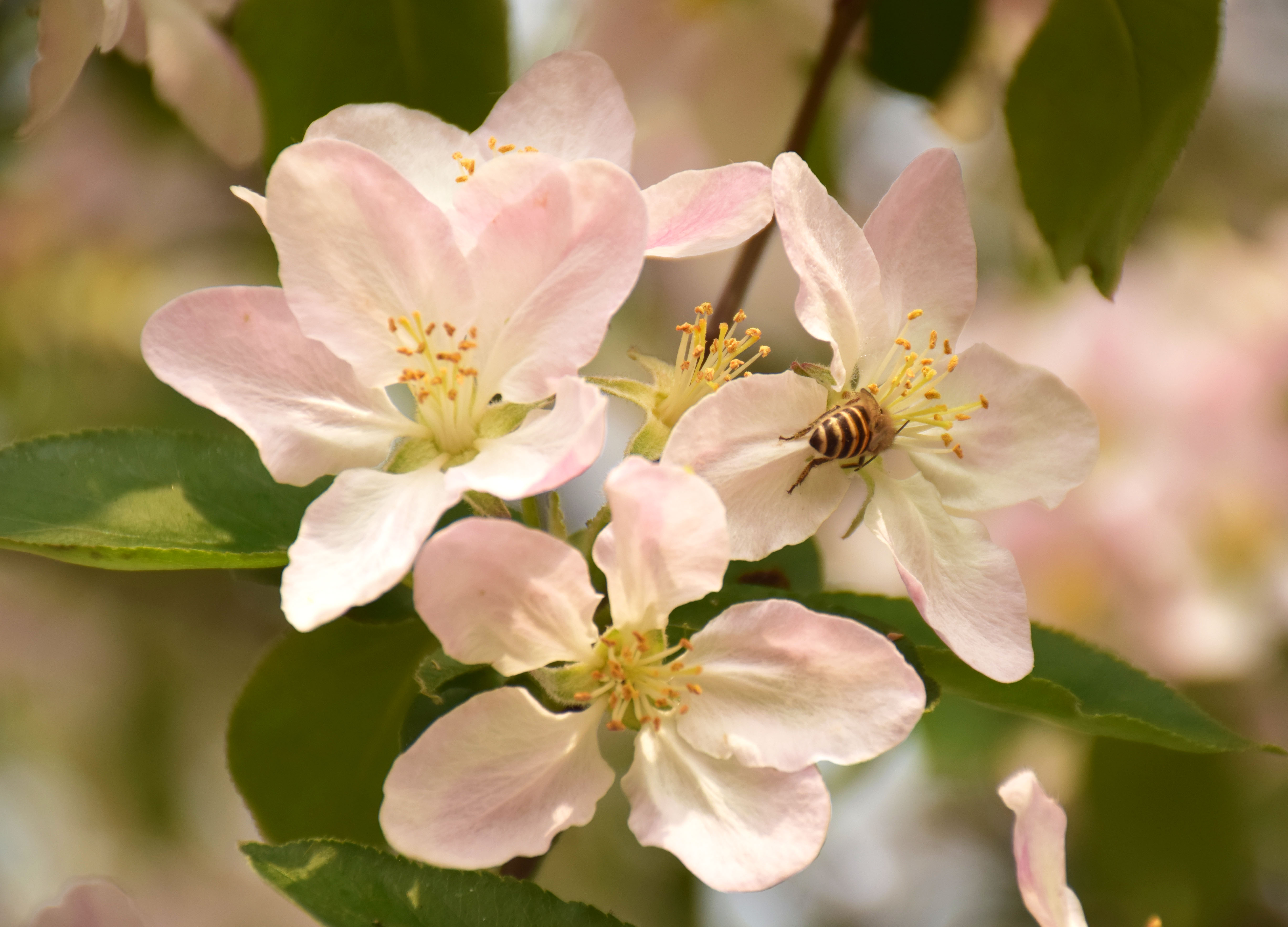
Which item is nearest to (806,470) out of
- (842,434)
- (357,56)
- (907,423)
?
(842,434)

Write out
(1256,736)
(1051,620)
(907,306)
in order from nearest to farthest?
(907,306), (1051,620), (1256,736)

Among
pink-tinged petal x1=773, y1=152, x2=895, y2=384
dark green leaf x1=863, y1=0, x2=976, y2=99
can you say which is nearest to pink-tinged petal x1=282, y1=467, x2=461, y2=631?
pink-tinged petal x1=773, y1=152, x2=895, y2=384

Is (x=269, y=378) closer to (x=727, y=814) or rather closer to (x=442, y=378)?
(x=442, y=378)


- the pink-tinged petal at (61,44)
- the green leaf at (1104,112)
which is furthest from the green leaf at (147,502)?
the green leaf at (1104,112)

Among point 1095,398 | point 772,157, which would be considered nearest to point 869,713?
point 772,157

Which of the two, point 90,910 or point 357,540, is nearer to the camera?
point 357,540

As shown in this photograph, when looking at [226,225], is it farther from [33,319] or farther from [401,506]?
[401,506]

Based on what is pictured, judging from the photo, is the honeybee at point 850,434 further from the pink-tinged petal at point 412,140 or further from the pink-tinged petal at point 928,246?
the pink-tinged petal at point 412,140
